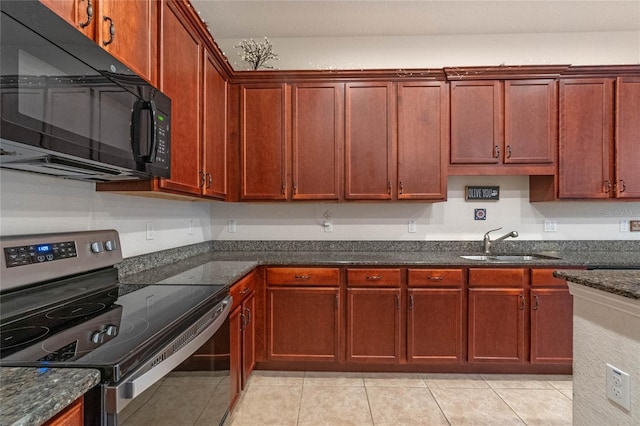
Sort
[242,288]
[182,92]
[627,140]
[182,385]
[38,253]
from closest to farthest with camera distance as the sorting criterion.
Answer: [182,385] < [38,253] < [182,92] < [242,288] < [627,140]

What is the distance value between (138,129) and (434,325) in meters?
2.26

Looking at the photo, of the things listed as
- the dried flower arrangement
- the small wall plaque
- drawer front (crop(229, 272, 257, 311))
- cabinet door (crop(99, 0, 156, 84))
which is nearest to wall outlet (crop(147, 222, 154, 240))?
drawer front (crop(229, 272, 257, 311))

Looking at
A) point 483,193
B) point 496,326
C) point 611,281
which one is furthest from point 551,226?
point 611,281

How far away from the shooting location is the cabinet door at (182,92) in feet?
5.54

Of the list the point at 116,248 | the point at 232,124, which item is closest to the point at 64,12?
the point at 116,248

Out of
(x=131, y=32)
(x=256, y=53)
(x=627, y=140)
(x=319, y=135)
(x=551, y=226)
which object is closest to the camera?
(x=131, y=32)

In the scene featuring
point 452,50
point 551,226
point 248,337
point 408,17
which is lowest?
point 248,337

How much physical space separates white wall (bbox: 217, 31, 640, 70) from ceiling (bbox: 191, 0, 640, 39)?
60 millimetres

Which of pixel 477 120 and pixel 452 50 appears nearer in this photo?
pixel 477 120

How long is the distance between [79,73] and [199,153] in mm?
1112

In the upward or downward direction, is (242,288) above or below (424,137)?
below

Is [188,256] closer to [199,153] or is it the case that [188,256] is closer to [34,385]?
[199,153]

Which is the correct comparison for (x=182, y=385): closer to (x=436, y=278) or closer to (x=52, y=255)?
(x=52, y=255)

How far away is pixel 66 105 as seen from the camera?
0.94 m
